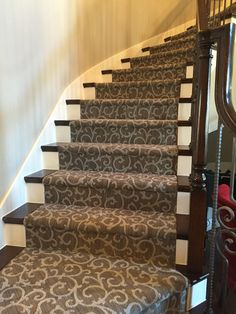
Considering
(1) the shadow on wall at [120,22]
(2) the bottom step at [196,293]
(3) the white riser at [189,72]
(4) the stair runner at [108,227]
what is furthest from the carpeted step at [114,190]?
(1) the shadow on wall at [120,22]

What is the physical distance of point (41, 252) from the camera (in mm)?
1532

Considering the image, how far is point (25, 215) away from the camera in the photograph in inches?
63.9

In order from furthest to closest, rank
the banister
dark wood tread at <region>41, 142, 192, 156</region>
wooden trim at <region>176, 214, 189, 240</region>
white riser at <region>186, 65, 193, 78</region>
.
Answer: white riser at <region>186, 65, 193, 78</region>
dark wood tread at <region>41, 142, 192, 156</region>
wooden trim at <region>176, 214, 189, 240</region>
the banister

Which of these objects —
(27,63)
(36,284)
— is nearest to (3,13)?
(27,63)

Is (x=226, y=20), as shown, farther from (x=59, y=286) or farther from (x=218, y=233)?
(x=59, y=286)

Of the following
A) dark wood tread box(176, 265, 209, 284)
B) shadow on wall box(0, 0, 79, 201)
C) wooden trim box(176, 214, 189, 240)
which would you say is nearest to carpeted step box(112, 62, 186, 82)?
shadow on wall box(0, 0, 79, 201)

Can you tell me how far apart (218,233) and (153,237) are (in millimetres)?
309

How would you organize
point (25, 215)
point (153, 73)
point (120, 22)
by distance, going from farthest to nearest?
1. point (120, 22)
2. point (153, 73)
3. point (25, 215)

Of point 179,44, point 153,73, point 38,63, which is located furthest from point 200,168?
point 179,44

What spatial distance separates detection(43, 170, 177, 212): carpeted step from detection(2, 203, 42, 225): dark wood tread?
10 cm

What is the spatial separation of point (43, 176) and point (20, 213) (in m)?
0.28

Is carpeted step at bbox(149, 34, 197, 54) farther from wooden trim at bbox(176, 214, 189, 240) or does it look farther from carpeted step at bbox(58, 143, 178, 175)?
wooden trim at bbox(176, 214, 189, 240)

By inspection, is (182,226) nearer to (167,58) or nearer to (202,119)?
(202,119)

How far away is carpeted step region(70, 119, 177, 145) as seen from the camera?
6.59ft
